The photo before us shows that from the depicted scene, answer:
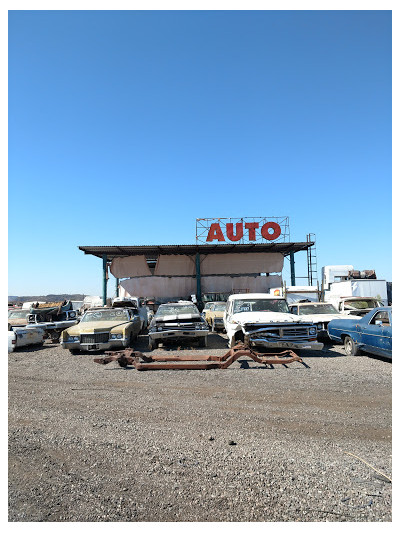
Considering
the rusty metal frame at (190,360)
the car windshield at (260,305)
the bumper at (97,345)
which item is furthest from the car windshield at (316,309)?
the bumper at (97,345)

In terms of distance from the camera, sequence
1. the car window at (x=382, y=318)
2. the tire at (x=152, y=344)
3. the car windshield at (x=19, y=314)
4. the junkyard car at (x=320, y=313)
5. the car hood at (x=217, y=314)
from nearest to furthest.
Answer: the car window at (x=382, y=318)
the tire at (x=152, y=344)
the junkyard car at (x=320, y=313)
the car windshield at (x=19, y=314)
the car hood at (x=217, y=314)

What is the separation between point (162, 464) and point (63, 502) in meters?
0.99

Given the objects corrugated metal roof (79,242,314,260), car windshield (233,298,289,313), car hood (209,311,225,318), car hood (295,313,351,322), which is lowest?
car hood (209,311,225,318)

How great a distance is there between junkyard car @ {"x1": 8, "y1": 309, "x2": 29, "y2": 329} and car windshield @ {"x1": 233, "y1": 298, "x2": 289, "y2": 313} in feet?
30.2

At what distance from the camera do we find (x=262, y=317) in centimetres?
1012

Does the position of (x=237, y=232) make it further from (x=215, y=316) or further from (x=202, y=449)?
(x=202, y=449)

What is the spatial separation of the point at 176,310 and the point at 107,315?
8.46ft

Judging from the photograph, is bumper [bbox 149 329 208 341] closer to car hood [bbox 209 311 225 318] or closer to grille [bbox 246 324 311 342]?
grille [bbox 246 324 311 342]

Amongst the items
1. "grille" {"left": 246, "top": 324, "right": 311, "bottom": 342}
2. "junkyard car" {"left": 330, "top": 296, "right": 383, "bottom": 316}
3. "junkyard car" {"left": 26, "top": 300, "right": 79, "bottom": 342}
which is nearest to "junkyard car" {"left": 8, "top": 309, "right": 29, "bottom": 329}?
"junkyard car" {"left": 26, "top": 300, "right": 79, "bottom": 342}

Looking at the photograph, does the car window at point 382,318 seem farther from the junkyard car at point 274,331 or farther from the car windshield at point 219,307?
the car windshield at point 219,307

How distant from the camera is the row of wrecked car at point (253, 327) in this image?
9.37 metres

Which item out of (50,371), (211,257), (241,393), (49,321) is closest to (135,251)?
(211,257)

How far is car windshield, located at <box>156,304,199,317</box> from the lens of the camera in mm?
12385

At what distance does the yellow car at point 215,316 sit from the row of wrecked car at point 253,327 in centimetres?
335
